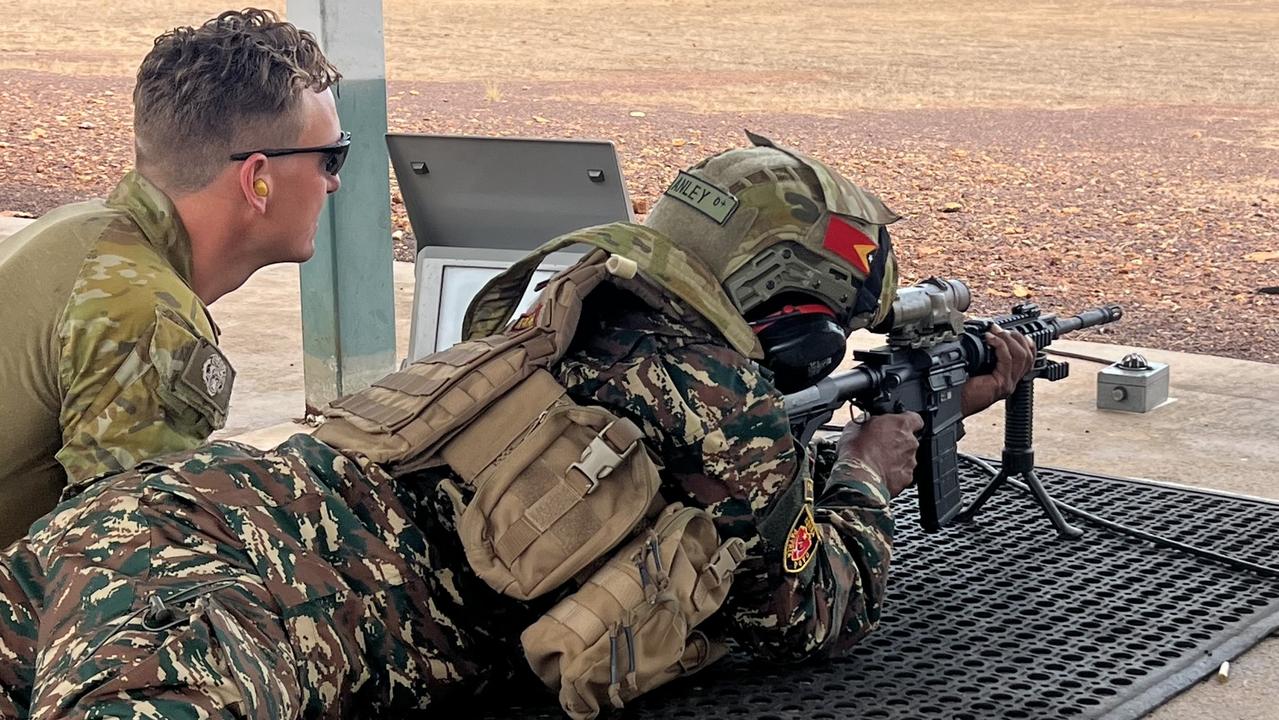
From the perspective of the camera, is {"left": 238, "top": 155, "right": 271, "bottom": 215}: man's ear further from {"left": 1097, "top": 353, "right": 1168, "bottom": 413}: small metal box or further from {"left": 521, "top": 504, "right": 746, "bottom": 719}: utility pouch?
{"left": 1097, "top": 353, "right": 1168, "bottom": 413}: small metal box

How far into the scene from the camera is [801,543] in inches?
114

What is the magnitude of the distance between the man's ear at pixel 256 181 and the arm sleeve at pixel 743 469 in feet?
2.66

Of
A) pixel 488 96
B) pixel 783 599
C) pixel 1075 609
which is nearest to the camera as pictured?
pixel 783 599

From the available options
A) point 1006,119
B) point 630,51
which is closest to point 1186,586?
point 1006,119

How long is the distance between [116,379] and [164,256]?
1.00 ft

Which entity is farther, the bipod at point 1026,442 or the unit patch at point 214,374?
the bipod at point 1026,442

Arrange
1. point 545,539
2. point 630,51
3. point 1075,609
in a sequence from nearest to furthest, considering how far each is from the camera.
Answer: point 545,539, point 1075,609, point 630,51

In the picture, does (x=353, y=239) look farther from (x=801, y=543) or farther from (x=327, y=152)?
(x=801, y=543)

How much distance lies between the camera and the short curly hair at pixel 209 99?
3068 mm

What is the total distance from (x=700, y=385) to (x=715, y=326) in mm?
109

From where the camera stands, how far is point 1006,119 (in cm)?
1706

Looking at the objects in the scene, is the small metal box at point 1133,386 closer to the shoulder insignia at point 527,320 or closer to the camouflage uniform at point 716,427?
the camouflage uniform at point 716,427

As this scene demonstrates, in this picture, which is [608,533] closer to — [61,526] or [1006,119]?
[61,526]

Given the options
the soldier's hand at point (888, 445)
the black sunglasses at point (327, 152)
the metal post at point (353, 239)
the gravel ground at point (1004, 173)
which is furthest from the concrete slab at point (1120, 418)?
the black sunglasses at point (327, 152)
